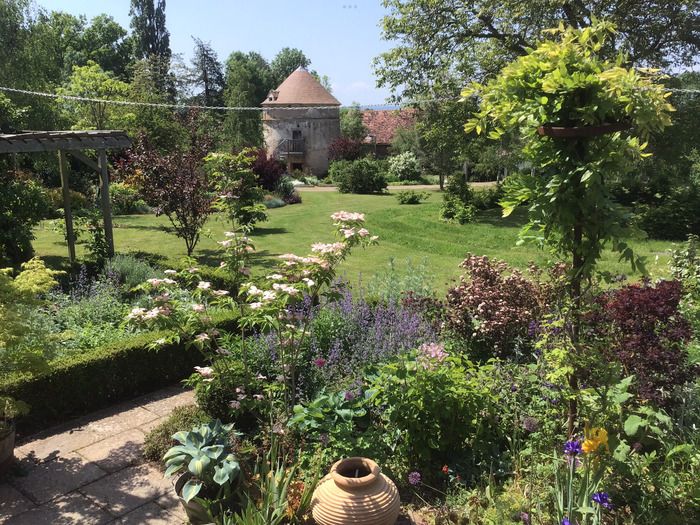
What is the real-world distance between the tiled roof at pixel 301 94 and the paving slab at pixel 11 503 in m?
35.5

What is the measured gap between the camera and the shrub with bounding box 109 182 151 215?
18812 millimetres

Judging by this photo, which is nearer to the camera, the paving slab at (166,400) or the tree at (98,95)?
the paving slab at (166,400)

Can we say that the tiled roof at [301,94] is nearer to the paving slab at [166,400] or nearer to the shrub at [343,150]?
the shrub at [343,150]

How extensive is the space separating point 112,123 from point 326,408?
71.9 feet

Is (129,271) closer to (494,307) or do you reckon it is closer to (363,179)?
(494,307)

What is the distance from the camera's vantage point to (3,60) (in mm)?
23250

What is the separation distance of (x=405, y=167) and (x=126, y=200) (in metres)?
19.6

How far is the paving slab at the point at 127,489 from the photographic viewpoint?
145 inches

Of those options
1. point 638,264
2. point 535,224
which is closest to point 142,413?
point 535,224

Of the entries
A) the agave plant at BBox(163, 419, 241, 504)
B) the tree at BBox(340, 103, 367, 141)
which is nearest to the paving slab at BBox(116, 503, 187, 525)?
the agave plant at BBox(163, 419, 241, 504)

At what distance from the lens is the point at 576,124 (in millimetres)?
3178

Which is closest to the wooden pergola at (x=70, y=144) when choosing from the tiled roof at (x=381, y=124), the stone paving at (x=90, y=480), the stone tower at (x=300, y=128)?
the stone paving at (x=90, y=480)

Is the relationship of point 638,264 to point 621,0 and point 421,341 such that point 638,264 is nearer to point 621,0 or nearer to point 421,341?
point 421,341

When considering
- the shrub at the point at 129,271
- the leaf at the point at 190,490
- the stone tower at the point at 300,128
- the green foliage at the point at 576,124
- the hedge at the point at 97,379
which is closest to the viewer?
the green foliage at the point at 576,124
